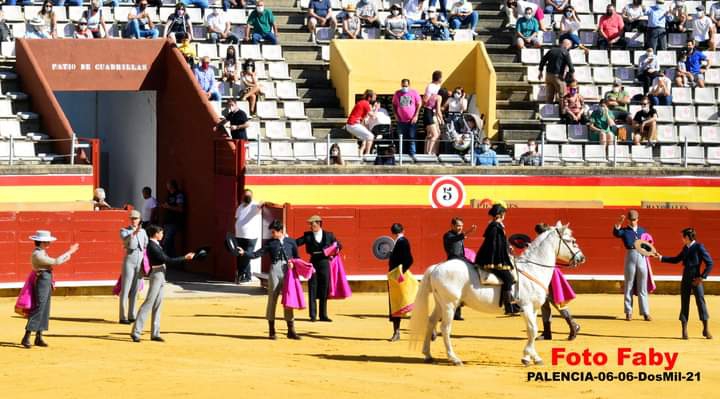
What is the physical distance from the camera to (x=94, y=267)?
25094mm

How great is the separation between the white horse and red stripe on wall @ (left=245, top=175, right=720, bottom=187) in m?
9.22

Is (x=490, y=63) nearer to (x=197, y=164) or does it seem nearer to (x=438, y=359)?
(x=197, y=164)

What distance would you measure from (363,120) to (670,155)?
19.8ft

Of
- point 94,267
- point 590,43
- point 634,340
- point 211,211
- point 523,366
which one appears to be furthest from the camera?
point 590,43

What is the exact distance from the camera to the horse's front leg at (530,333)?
1805 centimetres

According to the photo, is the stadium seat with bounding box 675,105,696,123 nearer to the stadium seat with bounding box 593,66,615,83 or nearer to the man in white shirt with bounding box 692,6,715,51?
the stadium seat with bounding box 593,66,615,83

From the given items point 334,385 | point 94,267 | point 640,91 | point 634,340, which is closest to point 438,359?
point 334,385

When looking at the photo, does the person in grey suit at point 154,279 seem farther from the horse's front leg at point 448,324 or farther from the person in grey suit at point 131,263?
the horse's front leg at point 448,324

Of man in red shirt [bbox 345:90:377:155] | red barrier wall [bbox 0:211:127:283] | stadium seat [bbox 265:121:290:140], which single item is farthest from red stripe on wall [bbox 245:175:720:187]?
red barrier wall [bbox 0:211:127:283]

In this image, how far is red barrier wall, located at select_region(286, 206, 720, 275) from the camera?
2648 cm

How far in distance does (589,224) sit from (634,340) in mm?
6484

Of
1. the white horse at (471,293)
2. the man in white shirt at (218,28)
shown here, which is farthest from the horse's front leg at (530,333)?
the man in white shirt at (218,28)

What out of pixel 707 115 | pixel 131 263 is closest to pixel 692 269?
pixel 131 263

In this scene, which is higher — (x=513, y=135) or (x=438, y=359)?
(x=513, y=135)
